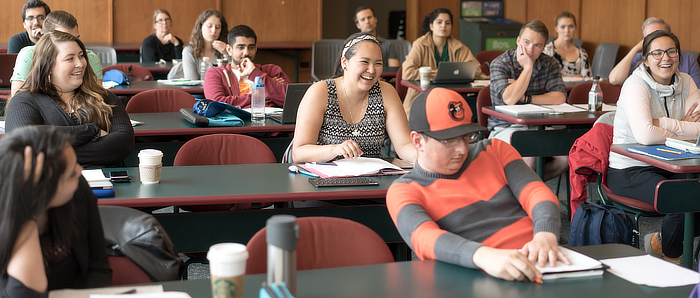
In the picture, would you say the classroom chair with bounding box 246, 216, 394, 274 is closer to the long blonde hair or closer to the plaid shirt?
the long blonde hair

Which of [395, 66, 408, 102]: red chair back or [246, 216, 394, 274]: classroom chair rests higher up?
[395, 66, 408, 102]: red chair back

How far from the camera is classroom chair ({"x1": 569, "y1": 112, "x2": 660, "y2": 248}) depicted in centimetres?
317

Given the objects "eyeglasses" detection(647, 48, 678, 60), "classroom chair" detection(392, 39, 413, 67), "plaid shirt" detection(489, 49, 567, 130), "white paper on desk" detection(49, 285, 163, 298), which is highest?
"classroom chair" detection(392, 39, 413, 67)

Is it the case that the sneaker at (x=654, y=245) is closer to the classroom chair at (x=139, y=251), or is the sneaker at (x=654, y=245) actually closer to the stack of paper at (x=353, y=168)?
the stack of paper at (x=353, y=168)

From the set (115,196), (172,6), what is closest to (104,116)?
(115,196)

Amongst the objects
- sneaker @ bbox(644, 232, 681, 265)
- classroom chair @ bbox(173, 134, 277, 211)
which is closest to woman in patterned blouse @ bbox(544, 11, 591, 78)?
sneaker @ bbox(644, 232, 681, 265)

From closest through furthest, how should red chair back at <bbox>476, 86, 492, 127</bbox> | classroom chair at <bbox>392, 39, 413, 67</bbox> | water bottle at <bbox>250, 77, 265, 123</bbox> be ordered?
Answer: 1. water bottle at <bbox>250, 77, 265, 123</bbox>
2. red chair back at <bbox>476, 86, 492, 127</bbox>
3. classroom chair at <bbox>392, 39, 413, 67</bbox>

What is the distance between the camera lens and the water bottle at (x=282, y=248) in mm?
1189

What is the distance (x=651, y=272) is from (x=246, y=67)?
3092mm

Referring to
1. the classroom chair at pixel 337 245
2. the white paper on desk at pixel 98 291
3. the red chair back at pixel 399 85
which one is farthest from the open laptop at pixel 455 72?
the white paper on desk at pixel 98 291

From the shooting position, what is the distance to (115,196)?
7.38 feet

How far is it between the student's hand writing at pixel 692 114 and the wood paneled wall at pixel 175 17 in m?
6.74

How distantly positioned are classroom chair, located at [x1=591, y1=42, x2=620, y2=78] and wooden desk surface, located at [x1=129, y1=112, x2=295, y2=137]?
510 cm

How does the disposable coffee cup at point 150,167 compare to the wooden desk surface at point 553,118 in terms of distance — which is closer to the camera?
the disposable coffee cup at point 150,167
